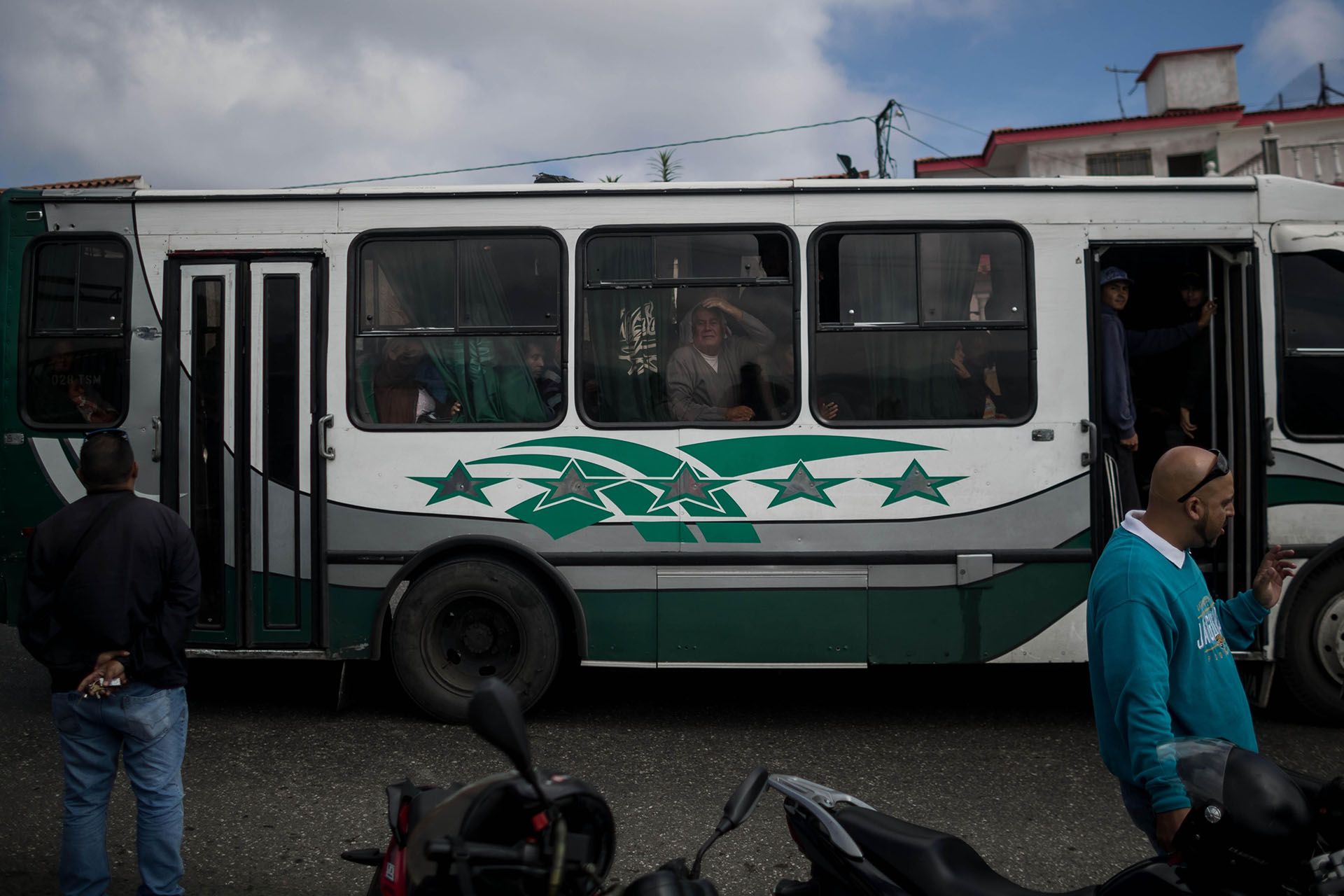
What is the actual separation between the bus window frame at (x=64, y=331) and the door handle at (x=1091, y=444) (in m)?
5.19

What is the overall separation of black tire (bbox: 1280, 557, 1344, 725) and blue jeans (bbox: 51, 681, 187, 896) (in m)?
5.31

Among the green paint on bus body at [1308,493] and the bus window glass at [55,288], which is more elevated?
the bus window glass at [55,288]

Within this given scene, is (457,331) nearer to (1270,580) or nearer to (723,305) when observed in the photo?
(723,305)

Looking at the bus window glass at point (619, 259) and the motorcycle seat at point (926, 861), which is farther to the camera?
the bus window glass at point (619, 259)

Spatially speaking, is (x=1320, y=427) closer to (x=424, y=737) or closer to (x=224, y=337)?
(x=424, y=737)

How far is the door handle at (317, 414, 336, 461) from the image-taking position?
5441mm

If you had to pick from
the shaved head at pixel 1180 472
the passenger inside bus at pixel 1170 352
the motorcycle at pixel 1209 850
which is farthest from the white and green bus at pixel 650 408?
the motorcycle at pixel 1209 850

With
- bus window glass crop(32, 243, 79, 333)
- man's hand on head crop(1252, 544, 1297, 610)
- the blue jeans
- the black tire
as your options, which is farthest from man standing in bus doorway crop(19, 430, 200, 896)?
the black tire

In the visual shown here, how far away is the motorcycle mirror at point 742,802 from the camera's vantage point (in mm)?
1961

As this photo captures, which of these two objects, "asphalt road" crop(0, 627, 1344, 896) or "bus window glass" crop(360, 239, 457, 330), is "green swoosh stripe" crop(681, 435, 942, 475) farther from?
"bus window glass" crop(360, 239, 457, 330)

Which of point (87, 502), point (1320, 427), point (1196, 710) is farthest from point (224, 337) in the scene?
point (1320, 427)

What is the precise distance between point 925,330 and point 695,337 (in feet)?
4.06

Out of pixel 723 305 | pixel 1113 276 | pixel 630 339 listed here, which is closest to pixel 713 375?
pixel 723 305

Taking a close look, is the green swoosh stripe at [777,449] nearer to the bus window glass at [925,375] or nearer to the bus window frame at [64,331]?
the bus window glass at [925,375]
